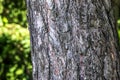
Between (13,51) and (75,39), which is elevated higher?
(75,39)

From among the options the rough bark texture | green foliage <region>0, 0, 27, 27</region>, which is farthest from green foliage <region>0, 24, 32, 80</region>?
the rough bark texture

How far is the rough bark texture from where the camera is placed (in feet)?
6.19

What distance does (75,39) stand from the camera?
189 cm

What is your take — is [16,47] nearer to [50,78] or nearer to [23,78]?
[23,78]

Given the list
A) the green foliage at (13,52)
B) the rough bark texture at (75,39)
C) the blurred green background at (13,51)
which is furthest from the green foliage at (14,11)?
the rough bark texture at (75,39)

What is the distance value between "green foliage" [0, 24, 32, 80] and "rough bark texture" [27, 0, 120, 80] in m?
2.54

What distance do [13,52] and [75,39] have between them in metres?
2.99

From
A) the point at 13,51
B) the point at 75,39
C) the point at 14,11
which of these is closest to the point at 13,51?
the point at 13,51

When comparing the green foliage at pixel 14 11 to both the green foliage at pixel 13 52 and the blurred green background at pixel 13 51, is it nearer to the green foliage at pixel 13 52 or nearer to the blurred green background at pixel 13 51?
the blurred green background at pixel 13 51

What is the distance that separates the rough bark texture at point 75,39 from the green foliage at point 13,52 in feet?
8.35

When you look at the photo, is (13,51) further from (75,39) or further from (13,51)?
(75,39)

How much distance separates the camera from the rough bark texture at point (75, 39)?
189cm

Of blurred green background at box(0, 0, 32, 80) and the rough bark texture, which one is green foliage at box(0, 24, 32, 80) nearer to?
blurred green background at box(0, 0, 32, 80)

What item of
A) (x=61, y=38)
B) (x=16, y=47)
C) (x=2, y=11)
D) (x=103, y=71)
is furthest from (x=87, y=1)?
(x=2, y=11)
